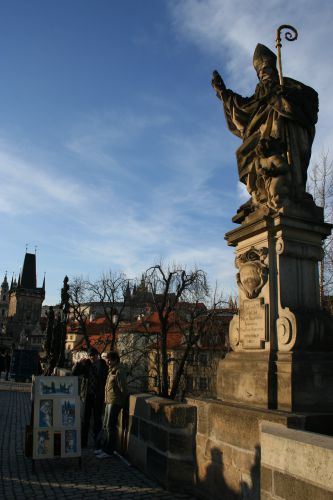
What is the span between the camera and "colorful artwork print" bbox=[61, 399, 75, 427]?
6.50 m

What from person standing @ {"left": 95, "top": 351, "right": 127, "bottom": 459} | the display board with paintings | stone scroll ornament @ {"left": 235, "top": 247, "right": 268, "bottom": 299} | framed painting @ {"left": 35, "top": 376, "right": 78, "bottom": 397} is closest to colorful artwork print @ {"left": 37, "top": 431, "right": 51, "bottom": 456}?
the display board with paintings

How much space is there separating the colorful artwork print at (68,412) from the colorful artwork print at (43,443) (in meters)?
0.30

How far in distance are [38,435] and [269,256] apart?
13.4ft

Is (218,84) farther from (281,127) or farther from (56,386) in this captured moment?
(56,386)

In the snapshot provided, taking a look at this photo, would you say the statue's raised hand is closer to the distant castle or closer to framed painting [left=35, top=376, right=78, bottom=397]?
framed painting [left=35, top=376, right=78, bottom=397]

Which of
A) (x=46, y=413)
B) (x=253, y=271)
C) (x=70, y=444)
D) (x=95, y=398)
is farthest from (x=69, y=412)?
(x=253, y=271)

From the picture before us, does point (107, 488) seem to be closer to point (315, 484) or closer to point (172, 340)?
point (315, 484)

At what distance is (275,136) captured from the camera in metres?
5.43

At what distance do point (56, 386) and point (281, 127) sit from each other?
16.2 feet

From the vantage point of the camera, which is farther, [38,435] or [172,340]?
[172,340]

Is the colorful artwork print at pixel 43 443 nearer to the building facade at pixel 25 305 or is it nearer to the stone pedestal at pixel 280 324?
the stone pedestal at pixel 280 324

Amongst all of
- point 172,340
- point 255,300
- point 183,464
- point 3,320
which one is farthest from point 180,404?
point 3,320

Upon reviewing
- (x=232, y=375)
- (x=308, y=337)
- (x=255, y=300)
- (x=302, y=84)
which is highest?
(x=302, y=84)

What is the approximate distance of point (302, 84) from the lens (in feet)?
18.3
